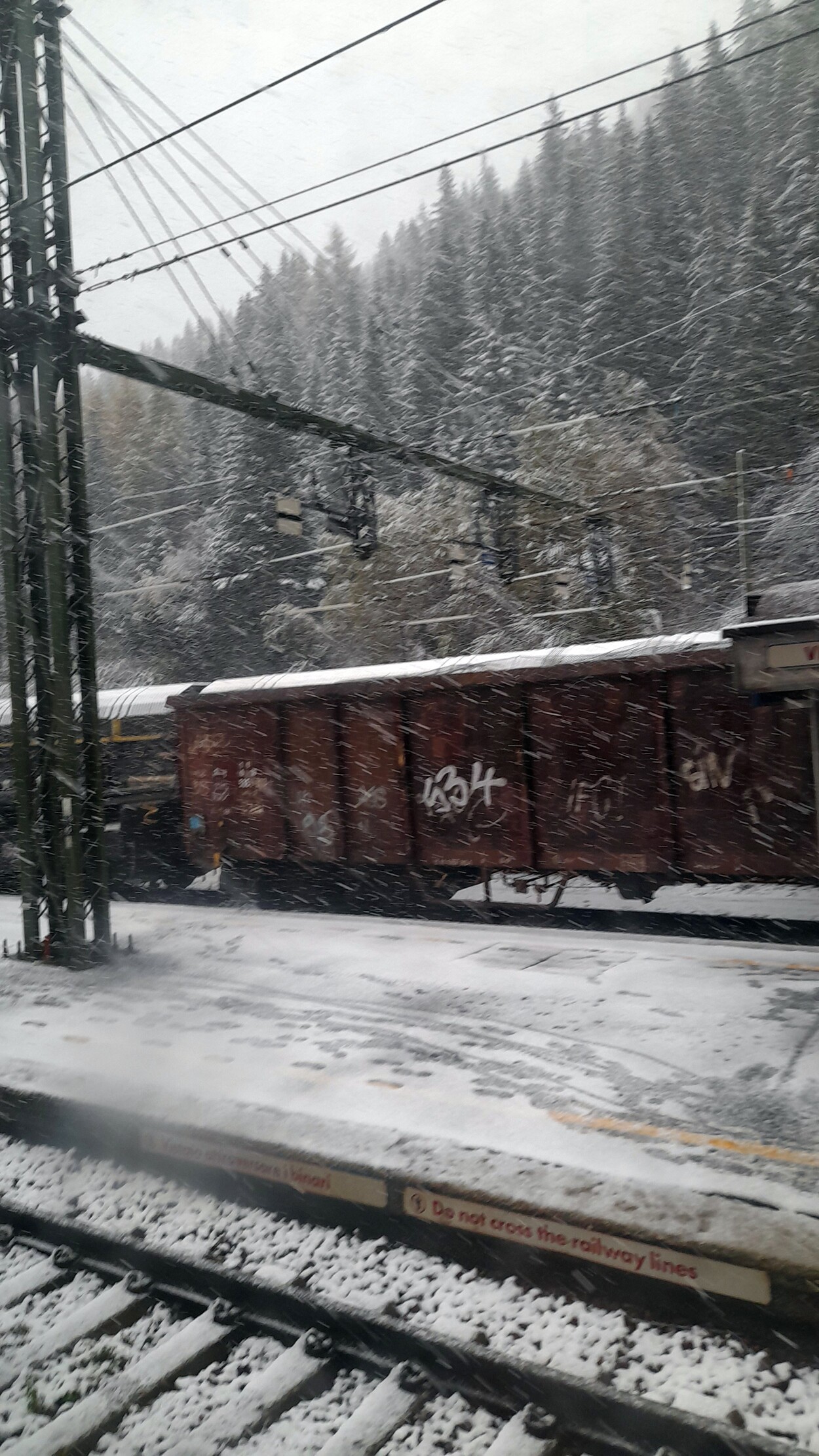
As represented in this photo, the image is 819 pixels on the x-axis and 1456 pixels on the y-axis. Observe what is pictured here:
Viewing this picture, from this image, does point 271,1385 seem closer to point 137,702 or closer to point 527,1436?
point 527,1436

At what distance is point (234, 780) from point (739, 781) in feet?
22.7

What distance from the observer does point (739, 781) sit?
30.9 feet

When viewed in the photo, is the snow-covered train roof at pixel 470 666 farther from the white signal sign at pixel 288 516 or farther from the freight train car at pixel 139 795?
the white signal sign at pixel 288 516

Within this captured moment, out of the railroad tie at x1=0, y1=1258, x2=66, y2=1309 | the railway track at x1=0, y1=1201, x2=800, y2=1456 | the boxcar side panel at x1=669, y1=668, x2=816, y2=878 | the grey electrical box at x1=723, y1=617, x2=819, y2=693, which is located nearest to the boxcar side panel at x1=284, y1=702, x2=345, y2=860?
the boxcar side panel at x1=669, y1=668, x2=816, y2=878

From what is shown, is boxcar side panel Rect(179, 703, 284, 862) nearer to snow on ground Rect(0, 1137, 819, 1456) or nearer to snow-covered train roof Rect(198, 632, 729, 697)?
snow-covered train roof Rect(198, 632, 729, 697)

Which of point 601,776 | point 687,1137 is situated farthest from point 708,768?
point 687,1137

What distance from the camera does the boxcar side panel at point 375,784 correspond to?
11.6m

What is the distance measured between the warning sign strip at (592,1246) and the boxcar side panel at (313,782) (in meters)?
7.98

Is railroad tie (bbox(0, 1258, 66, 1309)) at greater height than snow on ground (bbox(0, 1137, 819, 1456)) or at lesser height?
lesser

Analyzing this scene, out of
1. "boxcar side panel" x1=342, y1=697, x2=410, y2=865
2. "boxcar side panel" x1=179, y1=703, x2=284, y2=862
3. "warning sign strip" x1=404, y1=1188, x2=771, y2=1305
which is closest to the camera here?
"warning sign strip" x1=404, y1=1188, x2=771, y2=1305

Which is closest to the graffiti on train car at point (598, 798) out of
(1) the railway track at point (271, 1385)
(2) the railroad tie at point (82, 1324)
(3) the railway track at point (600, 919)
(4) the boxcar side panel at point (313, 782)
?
(3) the railway track at point (600, 919)

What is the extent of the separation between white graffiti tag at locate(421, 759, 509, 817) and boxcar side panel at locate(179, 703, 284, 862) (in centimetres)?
242

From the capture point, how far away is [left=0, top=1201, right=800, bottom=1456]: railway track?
10.2 feet

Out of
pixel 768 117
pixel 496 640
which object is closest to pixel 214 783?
pixel 496 640
